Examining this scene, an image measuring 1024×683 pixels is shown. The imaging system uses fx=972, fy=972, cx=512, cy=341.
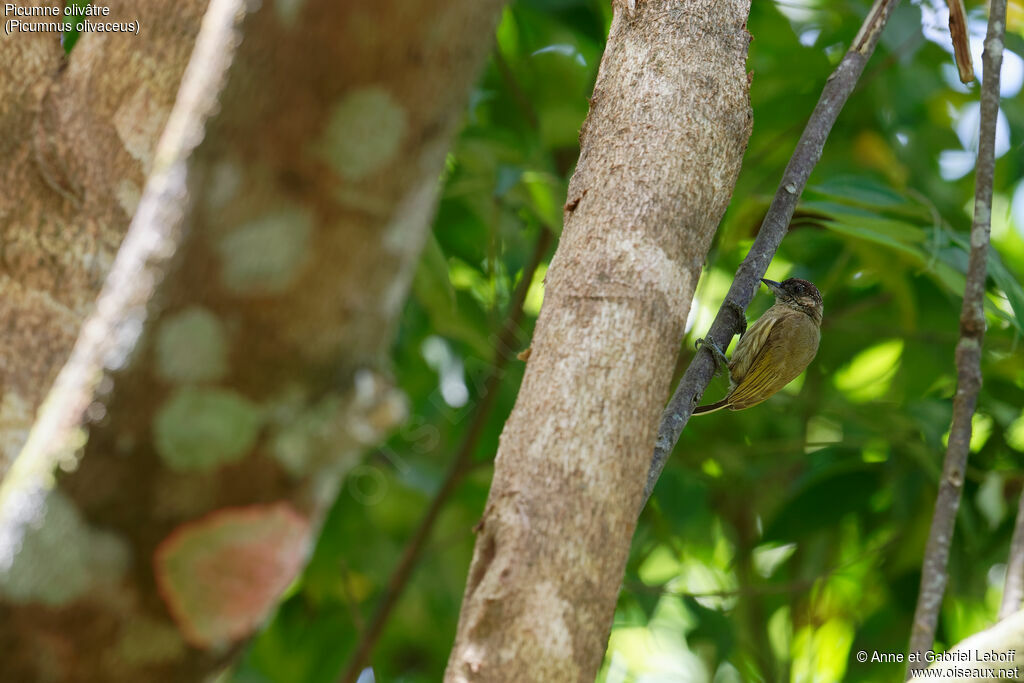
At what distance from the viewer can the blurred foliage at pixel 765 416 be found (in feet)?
11.4

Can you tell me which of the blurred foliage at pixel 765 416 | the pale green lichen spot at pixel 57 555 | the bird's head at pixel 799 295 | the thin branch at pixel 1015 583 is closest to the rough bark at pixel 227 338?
the pale green lichen spot at pixel 57 555

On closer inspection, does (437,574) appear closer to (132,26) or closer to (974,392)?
(974,392)

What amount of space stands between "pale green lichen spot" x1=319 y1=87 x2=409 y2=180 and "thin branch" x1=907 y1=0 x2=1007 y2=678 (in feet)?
5.81

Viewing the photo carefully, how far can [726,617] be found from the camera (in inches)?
148

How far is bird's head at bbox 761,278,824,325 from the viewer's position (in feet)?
12.1

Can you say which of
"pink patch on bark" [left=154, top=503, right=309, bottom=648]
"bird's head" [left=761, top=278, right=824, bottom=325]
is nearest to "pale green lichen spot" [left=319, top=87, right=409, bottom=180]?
"pink patch on bark" [left=154, top=503, right=309, bottom=648]

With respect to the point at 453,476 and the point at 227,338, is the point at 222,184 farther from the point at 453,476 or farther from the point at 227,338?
the point at 453,476

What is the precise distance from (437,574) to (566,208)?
2.46m

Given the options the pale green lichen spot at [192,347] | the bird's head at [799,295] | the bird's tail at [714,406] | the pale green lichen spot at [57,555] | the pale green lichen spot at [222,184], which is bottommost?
the pale green lichen spot at [57,555]

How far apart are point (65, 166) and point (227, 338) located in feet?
4.26

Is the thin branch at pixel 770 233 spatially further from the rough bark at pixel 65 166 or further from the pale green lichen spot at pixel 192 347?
the rough bark at pixel 65 166

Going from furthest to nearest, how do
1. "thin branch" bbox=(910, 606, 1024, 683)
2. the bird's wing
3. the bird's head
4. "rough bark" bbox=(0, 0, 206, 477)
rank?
the bird's head → the bird's wing → "rough bark" bbox=(0, 0, 206, 477) → "thin branch" bbox=(910, 606, 1024, 683)

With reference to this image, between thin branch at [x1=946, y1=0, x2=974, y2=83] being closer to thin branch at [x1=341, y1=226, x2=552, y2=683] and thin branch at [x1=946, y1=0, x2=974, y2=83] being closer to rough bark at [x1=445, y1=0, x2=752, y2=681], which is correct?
rough bark at [x1=445, y1=0, x2=752, y2=681]

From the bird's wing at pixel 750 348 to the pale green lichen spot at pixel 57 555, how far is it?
2.96 meters
